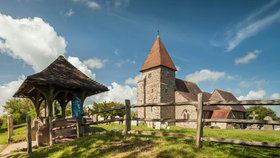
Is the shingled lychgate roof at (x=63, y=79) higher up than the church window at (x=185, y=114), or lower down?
higher up

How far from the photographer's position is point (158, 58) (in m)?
45.9

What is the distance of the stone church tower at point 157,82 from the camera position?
4444cm

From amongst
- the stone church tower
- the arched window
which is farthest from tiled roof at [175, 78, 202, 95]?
the arched window

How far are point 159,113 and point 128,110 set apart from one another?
33.0 m

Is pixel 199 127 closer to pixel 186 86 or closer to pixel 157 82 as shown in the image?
pixel 157 82

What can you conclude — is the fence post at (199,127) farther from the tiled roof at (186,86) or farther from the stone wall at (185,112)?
the tiled roof at (186,86)

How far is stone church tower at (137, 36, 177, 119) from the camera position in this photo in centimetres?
4444

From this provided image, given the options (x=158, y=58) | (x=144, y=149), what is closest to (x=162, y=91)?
(x=158, y=58)

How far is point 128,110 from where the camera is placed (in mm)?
10164

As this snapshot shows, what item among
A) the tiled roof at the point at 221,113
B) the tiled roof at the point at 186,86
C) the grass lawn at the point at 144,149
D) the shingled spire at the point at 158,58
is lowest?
the tiled roof at the point at 221,113

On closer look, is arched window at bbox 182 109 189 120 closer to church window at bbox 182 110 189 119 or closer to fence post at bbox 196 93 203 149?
church window at bbox 182 110 189 119

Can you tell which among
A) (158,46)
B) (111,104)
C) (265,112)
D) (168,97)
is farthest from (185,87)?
(265,112)

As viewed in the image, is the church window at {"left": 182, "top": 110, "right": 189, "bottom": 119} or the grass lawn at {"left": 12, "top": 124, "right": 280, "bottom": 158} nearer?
the grass lawn at {"left": 12, "top": 124, "right": 280, "bottom": 158}

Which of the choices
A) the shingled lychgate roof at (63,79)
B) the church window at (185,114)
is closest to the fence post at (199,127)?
the shingled lychgate roof at (63,79)
